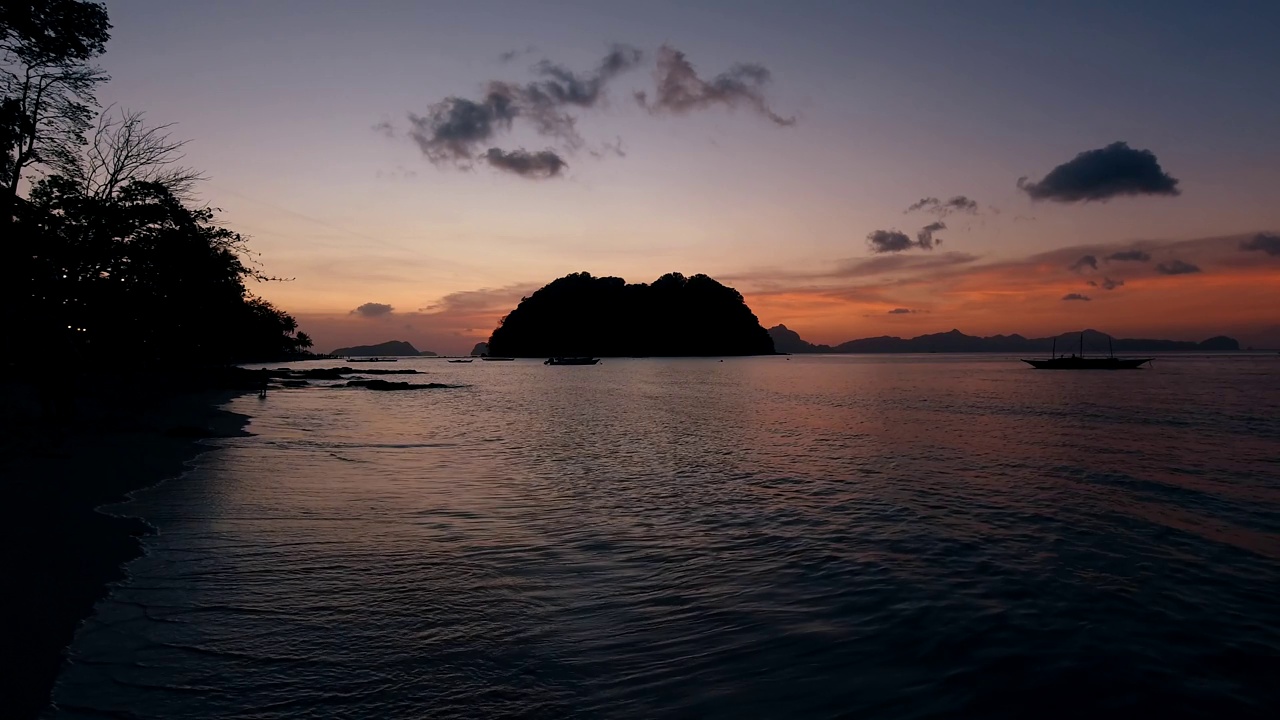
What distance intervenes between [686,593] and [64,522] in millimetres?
11053

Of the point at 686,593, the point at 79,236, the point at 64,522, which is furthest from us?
the point at 79,236

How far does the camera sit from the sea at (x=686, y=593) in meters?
6.59

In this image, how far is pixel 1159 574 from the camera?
1124 centimetres

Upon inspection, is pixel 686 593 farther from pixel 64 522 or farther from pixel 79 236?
pixel 79 236

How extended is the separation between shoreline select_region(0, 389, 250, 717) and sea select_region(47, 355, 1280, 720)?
Result: 0.31 meters

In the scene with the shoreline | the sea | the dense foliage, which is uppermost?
the dense foliage

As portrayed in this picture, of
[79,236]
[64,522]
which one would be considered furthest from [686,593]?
[79,236]

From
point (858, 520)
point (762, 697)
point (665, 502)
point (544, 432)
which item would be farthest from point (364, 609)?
point (544, 432)

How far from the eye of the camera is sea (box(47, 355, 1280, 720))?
6594 millimetres

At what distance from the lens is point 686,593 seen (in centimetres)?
988

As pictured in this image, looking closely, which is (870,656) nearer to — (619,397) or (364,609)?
(364,609)

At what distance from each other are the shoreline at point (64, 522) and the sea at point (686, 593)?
0.31 meters

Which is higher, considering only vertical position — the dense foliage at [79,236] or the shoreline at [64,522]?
the dense foliage at [79,236]

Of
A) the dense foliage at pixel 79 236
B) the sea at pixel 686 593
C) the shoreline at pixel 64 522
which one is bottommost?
the sea at pixel 686 593
